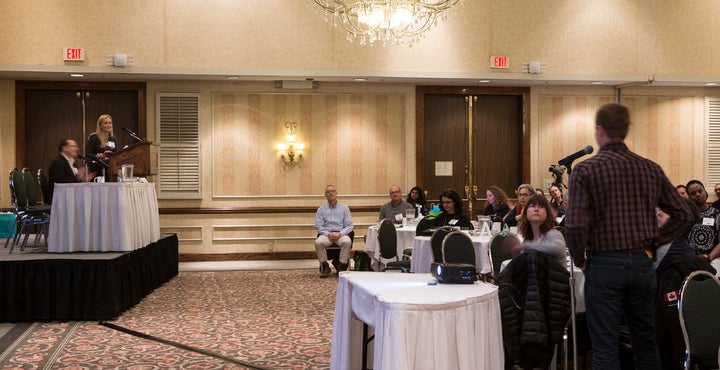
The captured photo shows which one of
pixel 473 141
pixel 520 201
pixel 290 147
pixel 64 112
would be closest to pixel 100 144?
pixel 64 112

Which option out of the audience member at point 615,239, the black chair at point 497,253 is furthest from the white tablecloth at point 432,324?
the black chair at point 497,253

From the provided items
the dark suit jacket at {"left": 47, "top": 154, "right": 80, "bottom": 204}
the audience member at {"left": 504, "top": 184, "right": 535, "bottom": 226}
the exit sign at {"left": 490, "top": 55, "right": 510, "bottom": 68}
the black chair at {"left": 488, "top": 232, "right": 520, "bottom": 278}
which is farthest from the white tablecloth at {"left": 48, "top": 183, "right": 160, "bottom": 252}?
the exit sign at {"left": 490, "top": 55, "right": 510, "bottom": 68}

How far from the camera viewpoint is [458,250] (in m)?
6.74

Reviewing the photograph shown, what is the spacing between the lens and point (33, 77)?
494 inches

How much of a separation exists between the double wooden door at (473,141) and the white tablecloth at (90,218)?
6433mm

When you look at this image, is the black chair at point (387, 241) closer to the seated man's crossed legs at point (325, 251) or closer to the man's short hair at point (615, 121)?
the seated man's crossed legs at point (325, 251)

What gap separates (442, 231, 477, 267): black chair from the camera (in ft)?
22.0

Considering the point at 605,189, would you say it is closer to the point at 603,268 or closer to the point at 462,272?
the point at 603,268

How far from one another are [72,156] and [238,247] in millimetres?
4819

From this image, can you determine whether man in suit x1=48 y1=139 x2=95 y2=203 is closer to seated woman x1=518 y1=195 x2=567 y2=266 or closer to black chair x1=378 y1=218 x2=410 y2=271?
black chair x1=378 y1=218 x2=410 y2=271

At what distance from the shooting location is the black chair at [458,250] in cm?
669

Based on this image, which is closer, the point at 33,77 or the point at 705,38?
the point at 33,77

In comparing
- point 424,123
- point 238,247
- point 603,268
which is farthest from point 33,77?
point 603,268

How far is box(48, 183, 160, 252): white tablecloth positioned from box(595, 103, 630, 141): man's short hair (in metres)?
5.97
